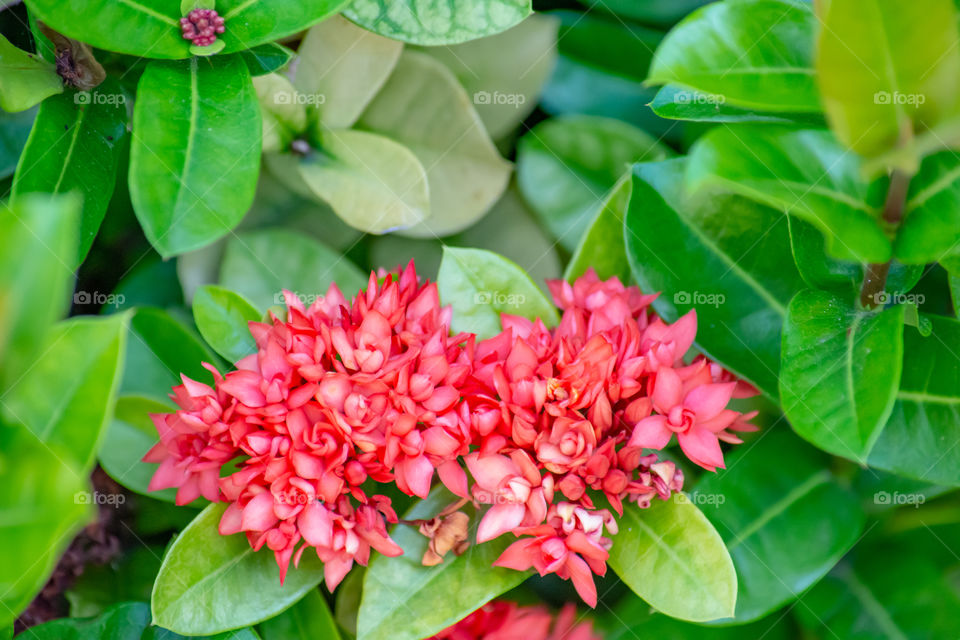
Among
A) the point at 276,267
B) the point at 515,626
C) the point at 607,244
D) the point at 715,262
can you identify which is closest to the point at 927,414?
the point at 715,262

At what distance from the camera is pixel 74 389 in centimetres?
50

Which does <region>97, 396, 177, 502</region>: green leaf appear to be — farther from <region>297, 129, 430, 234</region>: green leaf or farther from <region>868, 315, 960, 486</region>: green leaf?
<region>868, 315, 960, 486</region>: green leaf

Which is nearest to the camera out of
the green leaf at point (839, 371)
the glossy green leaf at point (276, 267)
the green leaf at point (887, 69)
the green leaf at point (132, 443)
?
the green leaf at point (887, 69)

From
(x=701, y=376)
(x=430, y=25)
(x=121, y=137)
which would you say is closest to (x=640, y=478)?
(x=701, y=376)

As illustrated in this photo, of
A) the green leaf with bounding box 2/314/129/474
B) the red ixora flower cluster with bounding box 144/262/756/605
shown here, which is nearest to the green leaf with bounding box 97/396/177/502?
the red ixora flower cluster with bounding box 144/262/756/605

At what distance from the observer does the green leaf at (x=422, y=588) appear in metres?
0.72

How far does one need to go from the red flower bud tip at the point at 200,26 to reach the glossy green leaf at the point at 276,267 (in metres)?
0.27

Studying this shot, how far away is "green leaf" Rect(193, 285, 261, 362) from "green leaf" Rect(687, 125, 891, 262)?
1.67ft

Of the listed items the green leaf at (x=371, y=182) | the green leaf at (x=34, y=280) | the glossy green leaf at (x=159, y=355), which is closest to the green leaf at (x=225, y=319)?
the glossy green leaf at (x=159, y=355)

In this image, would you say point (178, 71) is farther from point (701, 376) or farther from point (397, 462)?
point (701, 376)

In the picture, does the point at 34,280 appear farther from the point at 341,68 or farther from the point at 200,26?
the point at 341,68

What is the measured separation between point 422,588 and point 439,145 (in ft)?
1.85

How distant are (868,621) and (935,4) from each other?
69 cm

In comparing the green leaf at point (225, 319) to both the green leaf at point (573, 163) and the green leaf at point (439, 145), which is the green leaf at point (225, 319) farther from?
the green leaf at point (573, 163)
